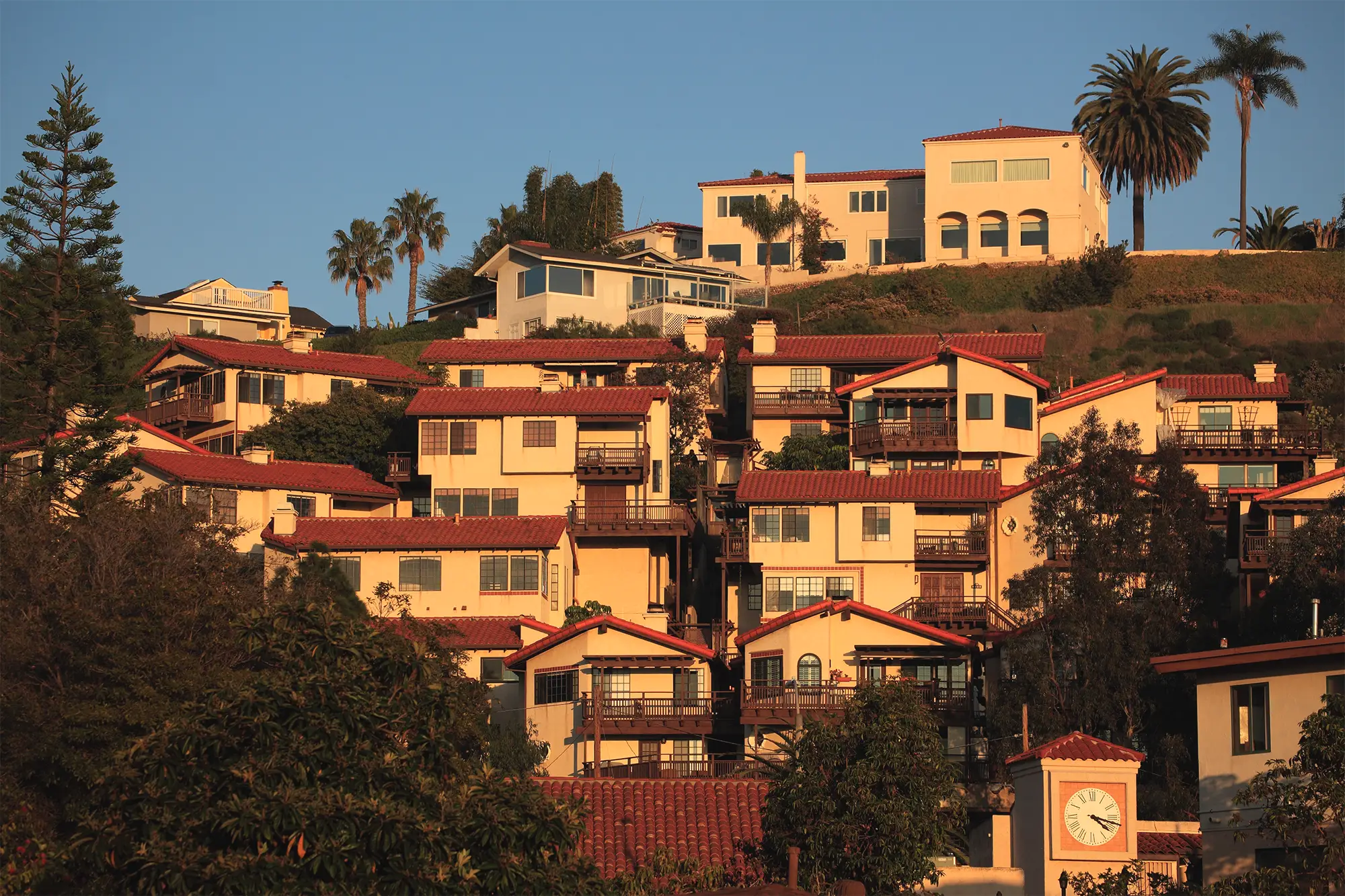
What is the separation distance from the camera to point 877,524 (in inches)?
2314

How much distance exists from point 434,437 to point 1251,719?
36170 millimetres

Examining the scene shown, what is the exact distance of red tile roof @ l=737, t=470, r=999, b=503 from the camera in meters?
58.5

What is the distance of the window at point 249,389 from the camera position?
233ft

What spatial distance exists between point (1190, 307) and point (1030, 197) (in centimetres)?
1195

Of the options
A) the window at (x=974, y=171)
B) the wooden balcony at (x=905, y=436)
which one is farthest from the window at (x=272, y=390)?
the window at (x=974, y=171)

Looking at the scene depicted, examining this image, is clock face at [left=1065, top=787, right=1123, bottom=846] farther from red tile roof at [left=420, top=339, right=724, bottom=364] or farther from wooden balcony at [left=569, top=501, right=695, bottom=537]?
red tile roof at [left=420, top=339, right=724, bottom=364]

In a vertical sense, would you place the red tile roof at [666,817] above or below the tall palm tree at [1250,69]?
below

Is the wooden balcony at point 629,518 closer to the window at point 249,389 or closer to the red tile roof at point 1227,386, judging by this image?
the window at point 249,389

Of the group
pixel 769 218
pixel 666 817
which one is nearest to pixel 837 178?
pixel 769 218

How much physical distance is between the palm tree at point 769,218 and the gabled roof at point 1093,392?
32932 millimetres

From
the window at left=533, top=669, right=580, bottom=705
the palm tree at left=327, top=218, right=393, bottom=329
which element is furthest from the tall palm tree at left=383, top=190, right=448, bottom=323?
the window at left=533, top=669, right=580, bottom=705

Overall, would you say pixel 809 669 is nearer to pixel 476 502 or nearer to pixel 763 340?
pixel 476 502

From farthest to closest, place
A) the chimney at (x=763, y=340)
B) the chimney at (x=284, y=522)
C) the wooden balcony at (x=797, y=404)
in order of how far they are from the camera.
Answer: the chimney at (x=763, y=340), the wooden balcony at (x=797, y=404), the chimney at (x=284, y=522)

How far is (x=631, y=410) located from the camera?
63719 millimetres
